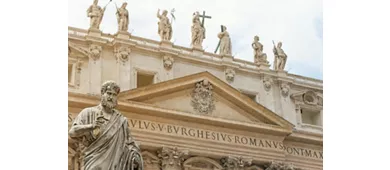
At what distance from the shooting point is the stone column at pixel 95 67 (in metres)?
23.2

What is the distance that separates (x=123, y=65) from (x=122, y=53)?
0.40 meters

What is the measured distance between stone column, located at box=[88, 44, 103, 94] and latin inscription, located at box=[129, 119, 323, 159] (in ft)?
5.31

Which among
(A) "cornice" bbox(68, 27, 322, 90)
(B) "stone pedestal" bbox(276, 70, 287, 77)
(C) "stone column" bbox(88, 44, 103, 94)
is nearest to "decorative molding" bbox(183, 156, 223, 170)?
(A) "cornice" bbox(68, 27, 322, 90)

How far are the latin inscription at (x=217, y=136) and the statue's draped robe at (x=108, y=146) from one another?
15858 millimetres

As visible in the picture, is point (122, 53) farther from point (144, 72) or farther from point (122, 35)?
point (144, 72)

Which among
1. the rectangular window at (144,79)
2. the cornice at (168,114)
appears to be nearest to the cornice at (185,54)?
the rectangular window at (144,79)

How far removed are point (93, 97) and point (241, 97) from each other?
550 centimetres

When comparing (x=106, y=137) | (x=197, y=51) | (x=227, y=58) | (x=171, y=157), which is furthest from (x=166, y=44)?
(x=106, y=137)

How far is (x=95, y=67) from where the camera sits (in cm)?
2342

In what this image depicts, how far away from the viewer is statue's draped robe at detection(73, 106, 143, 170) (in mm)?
6773

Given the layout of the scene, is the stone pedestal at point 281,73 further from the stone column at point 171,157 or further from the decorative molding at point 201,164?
the stone column at point 171,157

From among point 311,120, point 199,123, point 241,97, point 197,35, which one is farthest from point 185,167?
point 311,120

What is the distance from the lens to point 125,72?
78.5ft
